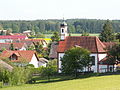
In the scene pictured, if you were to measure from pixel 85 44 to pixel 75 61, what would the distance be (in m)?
7.03

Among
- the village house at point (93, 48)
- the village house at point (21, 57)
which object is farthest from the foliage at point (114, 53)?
the village house at point (21, 57)

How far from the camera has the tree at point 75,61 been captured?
5019 centimetres

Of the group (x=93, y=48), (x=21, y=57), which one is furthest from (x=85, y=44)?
(x=21, y=57)

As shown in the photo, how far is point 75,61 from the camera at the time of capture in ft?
165

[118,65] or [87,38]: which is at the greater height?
[87,38]

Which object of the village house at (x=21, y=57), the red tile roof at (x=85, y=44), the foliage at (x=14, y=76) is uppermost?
the red tile roof at (x=85, y=44)

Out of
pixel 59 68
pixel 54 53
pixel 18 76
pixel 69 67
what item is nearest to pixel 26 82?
pixel 18 76

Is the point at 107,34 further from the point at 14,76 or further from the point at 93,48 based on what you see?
the point at 14,76

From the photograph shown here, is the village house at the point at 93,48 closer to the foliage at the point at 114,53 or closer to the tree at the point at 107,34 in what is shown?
the foliage at the point at 114,53

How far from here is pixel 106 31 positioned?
92375 mm

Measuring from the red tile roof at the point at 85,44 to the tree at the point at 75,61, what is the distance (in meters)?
5.13

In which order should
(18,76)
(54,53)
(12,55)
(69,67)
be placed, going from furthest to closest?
(54,53), (12,55), (69,67), (18,76)

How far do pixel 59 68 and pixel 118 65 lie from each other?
9053 mm

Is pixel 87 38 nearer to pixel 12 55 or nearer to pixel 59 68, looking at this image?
pixel 59 68
